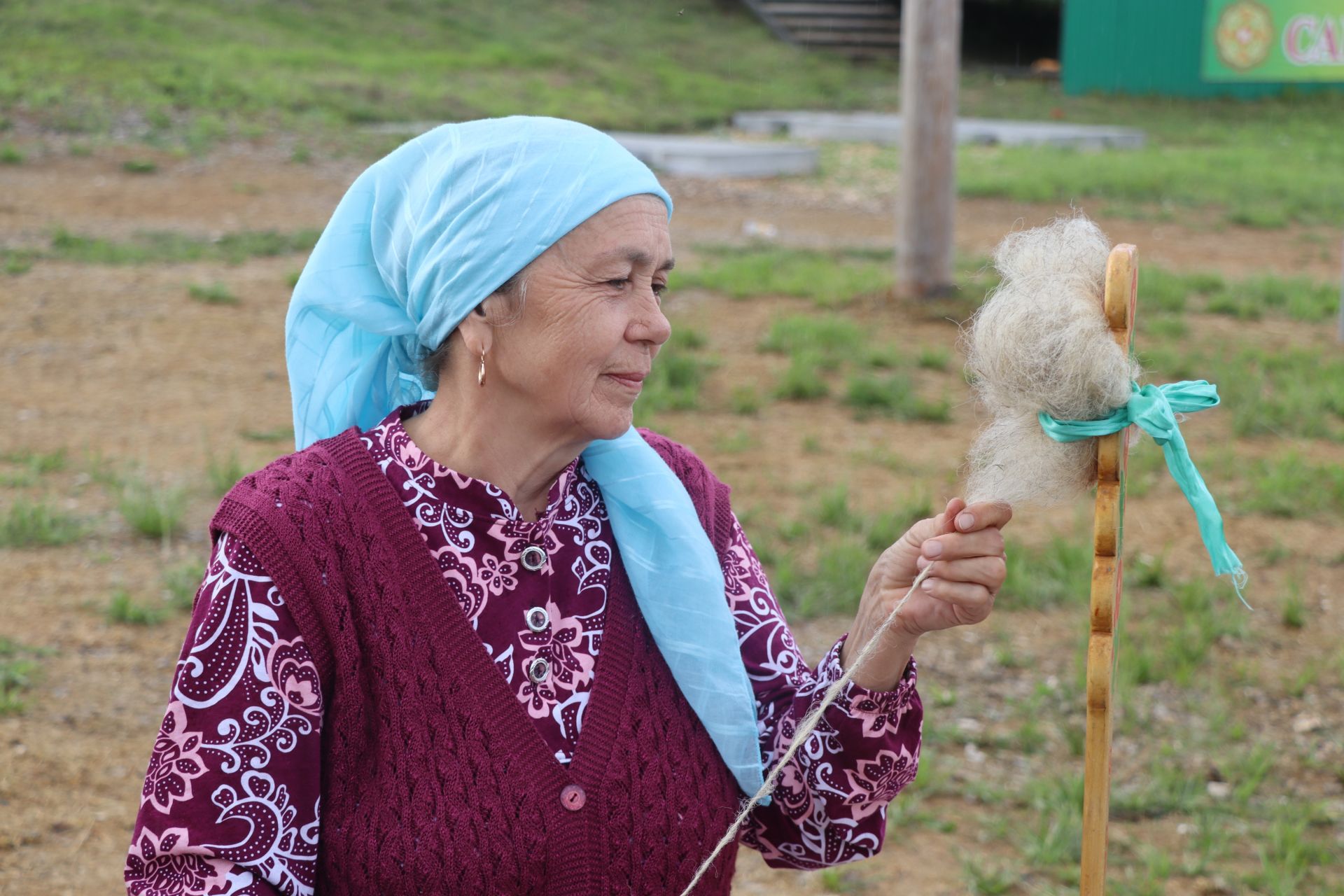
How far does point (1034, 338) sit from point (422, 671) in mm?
915

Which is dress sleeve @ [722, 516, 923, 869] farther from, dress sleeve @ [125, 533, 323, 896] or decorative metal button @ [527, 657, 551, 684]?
dress sleeve @ [125, 533, 323, 896]

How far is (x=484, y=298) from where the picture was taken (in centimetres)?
194

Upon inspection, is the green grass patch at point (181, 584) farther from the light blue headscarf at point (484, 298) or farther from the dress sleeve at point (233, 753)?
the dress sleeve at point (233, 753)

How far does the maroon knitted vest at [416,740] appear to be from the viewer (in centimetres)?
185

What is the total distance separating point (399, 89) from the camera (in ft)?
53.5

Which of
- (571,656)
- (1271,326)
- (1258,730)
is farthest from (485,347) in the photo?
(1271,326)

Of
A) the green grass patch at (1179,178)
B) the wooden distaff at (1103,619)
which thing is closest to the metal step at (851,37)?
the green grass patch at (1179,178)

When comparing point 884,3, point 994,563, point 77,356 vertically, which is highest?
point 884,3

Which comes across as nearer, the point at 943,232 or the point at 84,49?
the point at 943,232

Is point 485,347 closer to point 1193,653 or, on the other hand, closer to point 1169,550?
point 1193,653

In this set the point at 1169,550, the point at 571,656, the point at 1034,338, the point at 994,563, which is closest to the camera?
the point at 1034,338

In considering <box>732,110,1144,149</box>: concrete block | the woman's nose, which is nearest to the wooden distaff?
the woman's nose

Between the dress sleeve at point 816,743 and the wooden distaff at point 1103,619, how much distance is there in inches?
12.2

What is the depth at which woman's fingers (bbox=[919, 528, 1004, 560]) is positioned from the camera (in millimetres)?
1821
